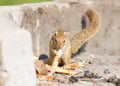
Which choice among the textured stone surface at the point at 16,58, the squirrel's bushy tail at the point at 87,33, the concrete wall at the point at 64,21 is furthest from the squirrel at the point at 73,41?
the textured stone surface at the point at 16,58

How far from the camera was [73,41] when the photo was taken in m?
7.62

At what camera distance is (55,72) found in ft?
22.0

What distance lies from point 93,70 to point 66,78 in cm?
80

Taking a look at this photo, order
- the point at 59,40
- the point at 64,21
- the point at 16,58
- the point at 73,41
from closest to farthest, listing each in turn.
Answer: the point at 16,58 < the point at 59,40 < the point at 73,41 < the point at 64,21

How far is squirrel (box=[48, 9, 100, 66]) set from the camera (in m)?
6.73

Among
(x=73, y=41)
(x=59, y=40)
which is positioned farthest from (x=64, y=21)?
(x=59, y=40)

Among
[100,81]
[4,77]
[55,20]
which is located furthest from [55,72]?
[4,77]

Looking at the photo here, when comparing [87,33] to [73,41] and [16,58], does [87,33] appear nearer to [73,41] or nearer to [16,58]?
[73,41]

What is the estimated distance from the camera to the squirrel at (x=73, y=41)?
6.73 m

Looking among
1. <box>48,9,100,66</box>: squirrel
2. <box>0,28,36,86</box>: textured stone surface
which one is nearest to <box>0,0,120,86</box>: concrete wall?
<box>48,9,100,66</box>: squirrel

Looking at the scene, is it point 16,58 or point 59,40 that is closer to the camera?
point 16,58

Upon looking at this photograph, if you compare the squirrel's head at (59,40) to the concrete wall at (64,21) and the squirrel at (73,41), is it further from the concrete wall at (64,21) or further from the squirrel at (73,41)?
the concrete wall at (64,21)

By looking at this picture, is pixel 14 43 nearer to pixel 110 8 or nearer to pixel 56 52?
pixel 56 52

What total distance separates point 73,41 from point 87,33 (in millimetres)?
298
